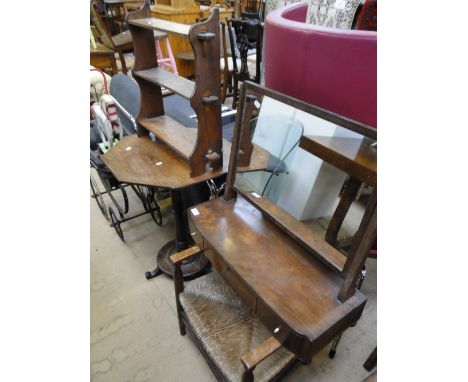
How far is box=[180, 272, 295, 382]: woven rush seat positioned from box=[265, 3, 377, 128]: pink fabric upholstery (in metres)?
0.95

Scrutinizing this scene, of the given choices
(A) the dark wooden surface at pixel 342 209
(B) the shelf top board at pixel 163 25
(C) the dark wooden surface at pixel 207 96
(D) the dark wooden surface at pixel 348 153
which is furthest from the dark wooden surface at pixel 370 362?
(B) the shelf top board at pixel 163 25

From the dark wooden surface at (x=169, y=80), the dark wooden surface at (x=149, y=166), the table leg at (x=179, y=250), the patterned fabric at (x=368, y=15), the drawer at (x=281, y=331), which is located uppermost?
the patterned fabric at (x=368, y=15)

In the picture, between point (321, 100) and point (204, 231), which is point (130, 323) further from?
point (321, 100)

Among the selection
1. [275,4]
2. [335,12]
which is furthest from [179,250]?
[275,4]

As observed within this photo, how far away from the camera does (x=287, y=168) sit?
48.2 inches

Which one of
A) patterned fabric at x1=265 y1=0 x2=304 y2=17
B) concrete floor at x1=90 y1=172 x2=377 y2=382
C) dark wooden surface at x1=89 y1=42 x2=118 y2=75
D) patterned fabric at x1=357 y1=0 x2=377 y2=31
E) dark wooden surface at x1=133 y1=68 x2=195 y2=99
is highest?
patterned fabric at x1=265 y1=0 x2=304 y2=17

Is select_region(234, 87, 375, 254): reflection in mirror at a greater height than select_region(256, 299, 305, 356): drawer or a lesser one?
greater

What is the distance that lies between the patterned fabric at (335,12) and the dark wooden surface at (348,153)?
1260 mm

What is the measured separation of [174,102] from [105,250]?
111 cm

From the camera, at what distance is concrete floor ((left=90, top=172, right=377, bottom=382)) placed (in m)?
1.26

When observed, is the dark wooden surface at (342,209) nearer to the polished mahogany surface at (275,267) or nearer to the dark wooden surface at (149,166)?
the polished mahogany surface at (275,267)

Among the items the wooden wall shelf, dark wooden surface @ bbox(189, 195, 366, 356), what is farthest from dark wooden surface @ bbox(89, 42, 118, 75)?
dark wooden surface @ bbox(189, 195, 366, 356)

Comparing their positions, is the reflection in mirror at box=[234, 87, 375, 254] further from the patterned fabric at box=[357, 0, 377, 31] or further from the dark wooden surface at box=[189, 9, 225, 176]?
the patterned fabric at box=[357, 0, 377, 31]

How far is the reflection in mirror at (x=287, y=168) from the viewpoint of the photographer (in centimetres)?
105
